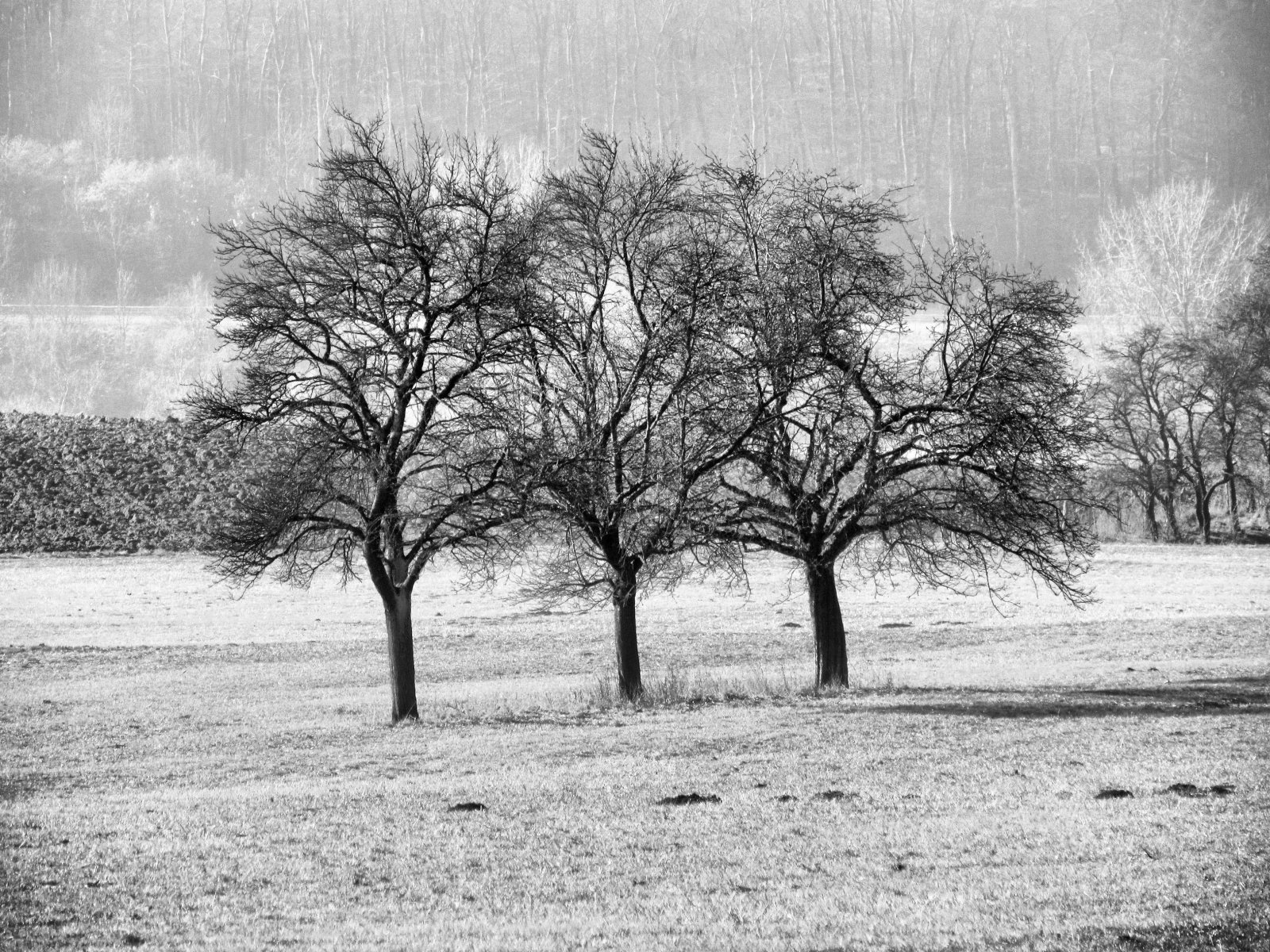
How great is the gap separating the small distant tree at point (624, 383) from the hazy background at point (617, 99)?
4217 inches

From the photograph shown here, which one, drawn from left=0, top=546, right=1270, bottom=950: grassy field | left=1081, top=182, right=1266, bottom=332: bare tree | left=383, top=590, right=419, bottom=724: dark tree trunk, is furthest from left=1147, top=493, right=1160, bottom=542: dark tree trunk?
left=383, top=590, right=419, bottom=724: dark tree trunk

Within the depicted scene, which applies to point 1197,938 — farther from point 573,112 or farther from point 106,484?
point 573,112

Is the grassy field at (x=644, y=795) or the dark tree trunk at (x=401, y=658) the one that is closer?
the grassy field at (x=644, y=795)

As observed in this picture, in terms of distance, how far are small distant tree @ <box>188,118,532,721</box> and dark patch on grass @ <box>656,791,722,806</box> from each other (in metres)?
7.91

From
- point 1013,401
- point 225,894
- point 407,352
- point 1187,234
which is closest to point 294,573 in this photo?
point 407,352

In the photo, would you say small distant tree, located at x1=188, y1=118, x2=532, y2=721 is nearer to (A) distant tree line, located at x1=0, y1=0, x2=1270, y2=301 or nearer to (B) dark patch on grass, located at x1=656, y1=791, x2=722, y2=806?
(B) dark patch on grass, located at x1=656, y1=791, x2=722, y2=806

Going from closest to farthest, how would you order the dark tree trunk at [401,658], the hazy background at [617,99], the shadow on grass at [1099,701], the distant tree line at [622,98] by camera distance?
the shadow on grass at [1099,701], the dark tree trunk at [401,658], the hazy background at [617,99], the distant tree line at [622,98]

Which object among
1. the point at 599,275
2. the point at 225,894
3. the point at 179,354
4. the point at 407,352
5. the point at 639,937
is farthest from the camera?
the point at 179,354

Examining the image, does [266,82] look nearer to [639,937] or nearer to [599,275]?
[599,275]

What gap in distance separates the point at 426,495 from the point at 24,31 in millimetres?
171535

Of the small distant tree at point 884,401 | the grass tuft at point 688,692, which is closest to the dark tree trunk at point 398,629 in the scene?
the grass tuft at point 688,692

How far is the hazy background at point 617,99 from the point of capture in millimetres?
137750

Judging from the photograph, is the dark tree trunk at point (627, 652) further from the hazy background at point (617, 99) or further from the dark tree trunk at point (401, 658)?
the hazy background at point (617, 99)

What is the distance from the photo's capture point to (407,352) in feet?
65.3
